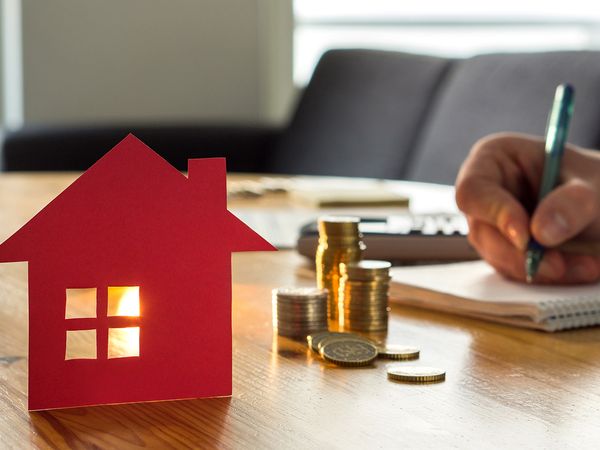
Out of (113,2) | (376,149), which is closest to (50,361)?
(376,149)

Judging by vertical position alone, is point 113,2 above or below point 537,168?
above

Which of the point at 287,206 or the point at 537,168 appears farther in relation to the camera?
the point at 287,206

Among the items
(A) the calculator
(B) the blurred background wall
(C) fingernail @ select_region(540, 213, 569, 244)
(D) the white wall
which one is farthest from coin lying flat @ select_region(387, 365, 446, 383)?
(D) the white wall

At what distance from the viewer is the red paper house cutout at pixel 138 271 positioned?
525 millimetres

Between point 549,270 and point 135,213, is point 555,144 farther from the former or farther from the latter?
point 135,213

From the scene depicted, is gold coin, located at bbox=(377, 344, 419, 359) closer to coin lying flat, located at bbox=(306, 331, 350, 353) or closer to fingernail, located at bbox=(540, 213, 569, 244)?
coin lying flat, located at bbox=(306, 331, 350, 353)

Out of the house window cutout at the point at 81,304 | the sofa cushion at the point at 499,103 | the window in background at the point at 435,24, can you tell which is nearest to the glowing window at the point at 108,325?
the house window cutout at the point at 81,304

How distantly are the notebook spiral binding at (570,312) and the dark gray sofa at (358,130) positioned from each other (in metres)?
1.72

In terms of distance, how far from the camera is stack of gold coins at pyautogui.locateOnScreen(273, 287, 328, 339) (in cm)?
71

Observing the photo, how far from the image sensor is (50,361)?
0.52 m

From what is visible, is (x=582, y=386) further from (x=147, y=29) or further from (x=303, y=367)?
(x=147, y=29)

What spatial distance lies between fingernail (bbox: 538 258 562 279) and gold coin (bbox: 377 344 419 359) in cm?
22

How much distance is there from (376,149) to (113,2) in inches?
57.5

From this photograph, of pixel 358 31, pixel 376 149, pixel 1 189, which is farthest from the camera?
pixel 358 31
